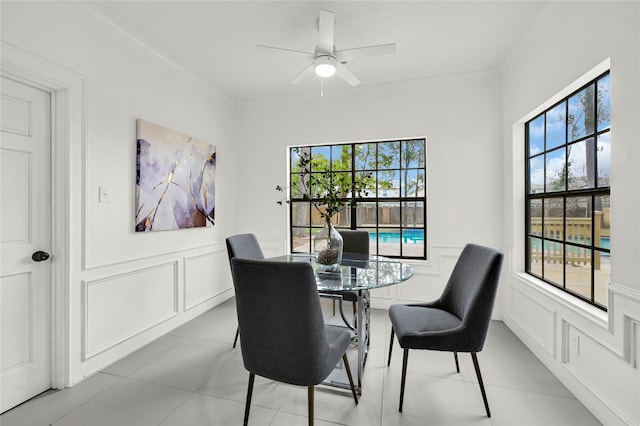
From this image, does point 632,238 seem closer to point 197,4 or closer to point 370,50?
point 370,50

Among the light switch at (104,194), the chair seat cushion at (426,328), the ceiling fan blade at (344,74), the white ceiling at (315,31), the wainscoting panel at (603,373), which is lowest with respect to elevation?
the wainscoting panel at (603,373)

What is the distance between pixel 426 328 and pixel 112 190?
257cm

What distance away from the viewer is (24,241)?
188 cm

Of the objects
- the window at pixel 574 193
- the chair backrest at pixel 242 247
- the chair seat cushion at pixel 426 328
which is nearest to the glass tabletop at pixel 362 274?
the chair seat cushion at pixel 426 328

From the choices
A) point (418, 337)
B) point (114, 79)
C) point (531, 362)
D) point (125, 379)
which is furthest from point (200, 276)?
point (531, 362)

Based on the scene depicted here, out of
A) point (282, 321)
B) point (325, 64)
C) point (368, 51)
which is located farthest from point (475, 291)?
point (325, 64)

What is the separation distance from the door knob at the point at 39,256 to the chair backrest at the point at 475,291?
270cm

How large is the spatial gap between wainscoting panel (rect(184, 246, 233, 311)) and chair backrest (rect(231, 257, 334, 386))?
2.01 metres

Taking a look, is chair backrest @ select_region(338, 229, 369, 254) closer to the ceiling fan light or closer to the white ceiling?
the ceiling fan light

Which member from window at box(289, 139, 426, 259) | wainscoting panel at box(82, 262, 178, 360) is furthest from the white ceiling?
wainscoting panel at box(82, 262, 178, 360)

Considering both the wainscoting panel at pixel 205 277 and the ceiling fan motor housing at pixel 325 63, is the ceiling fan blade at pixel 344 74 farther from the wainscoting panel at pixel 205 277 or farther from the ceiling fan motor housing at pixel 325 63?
the wainscoting panel at pixel 205 277

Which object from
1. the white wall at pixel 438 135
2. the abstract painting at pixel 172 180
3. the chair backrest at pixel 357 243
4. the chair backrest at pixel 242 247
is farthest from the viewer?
the white wall at pixel 438 135

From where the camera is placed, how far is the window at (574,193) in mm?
1823

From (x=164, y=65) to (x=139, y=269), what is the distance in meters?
1.95
